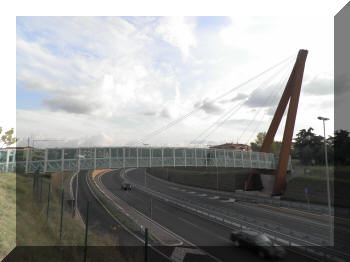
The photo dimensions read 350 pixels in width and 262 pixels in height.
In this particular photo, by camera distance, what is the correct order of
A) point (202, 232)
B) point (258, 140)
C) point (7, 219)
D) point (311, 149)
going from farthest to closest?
point (258, 140)
point (311, 149)
point (202, 232)
point (7, 219)

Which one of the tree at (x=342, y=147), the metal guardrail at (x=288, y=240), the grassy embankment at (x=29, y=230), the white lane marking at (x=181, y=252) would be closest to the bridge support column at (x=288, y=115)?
the tree at (x=342, y=147)

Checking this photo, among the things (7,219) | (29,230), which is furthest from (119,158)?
(7,219)

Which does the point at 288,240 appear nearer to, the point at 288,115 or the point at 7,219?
the point at 7,219

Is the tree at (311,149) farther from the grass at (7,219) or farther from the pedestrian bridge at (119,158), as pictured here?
the grass at (7,219)

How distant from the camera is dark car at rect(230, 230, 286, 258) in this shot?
16.9 meters

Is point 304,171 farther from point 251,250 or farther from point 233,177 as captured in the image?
point 251,250

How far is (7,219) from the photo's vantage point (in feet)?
45.4

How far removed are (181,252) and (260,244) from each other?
263 inches

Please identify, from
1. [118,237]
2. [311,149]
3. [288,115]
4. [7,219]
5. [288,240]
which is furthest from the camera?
[311,149]

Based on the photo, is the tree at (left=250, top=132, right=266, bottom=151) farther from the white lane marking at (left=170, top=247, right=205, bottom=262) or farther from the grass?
the grass

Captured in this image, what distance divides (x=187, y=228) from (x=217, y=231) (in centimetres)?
361

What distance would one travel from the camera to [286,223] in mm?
28062

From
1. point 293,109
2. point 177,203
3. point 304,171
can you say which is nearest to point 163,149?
point 177,203

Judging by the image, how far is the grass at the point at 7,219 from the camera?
1177 centimetres
